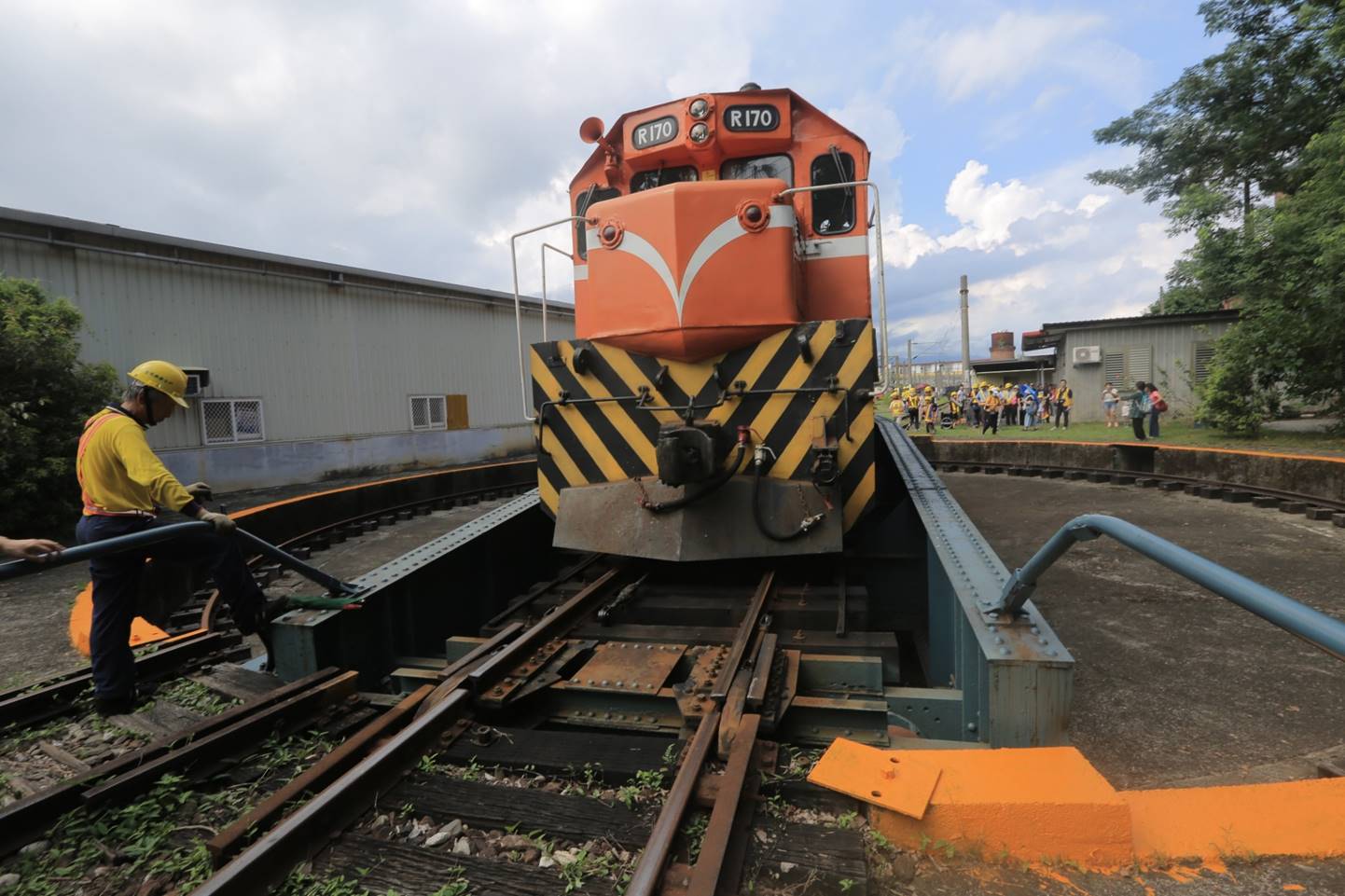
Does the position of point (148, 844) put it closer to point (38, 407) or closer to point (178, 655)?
Answer: point (178, 655)

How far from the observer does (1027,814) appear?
171cm

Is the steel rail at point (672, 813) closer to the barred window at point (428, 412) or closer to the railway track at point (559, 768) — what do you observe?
the railway track at point (559, 768)

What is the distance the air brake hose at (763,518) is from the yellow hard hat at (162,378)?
278 cm

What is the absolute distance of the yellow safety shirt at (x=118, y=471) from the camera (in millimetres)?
2900

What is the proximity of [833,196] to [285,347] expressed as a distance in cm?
1116

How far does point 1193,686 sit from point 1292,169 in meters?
18.0

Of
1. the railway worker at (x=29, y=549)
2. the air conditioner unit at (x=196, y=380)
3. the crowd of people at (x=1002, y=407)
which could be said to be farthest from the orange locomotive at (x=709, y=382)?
the crowd of people at (x=1002, y=407)

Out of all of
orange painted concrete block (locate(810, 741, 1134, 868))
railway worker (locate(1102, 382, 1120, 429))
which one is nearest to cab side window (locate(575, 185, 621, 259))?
orange painted concrete block (locate(810, 741, 1134, 868))

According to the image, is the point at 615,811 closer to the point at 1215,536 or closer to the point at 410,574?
the point at 410,574

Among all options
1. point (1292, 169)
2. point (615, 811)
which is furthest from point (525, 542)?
point (1292, 169)

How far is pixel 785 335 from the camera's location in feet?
12.6

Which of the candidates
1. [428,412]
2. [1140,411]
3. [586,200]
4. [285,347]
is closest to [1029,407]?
[1140,411]

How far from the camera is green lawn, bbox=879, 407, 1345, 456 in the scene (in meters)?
9.84

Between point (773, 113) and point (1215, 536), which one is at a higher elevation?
point (773, 113)
